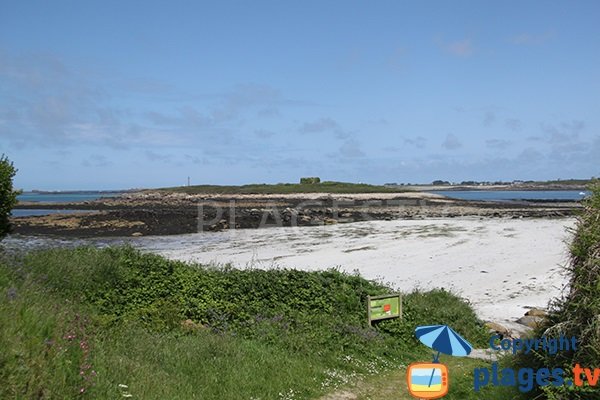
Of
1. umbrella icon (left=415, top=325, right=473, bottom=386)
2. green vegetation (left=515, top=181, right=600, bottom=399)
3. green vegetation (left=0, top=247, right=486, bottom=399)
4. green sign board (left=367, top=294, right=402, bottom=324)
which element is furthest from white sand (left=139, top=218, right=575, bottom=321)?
umbrella icon (left=415, top=325, right=473, bottom=386)

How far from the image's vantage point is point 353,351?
Answer: 1112 centimetres

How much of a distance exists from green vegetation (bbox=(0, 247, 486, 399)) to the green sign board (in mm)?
311

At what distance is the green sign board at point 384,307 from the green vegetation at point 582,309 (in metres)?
6.24

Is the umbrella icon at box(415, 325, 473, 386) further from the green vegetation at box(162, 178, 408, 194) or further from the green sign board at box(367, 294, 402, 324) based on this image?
the green vegetation at box(162, 178, 408, 194)

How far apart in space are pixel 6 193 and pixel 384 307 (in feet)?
31.6

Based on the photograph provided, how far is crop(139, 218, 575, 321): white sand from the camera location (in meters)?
21.1

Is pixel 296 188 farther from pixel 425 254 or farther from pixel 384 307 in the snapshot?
pixel 384 307

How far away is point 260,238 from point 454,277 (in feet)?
65.0

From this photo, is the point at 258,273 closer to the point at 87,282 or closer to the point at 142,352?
the point at 87,282

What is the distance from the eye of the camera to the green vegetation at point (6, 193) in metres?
13.4

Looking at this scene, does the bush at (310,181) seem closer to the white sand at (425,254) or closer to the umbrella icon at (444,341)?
the white sand at (425,254)

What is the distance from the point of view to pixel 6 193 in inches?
528

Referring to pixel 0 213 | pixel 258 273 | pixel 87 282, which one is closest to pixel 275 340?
pixel 258 273

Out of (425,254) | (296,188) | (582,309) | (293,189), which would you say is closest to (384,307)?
(582,309)
